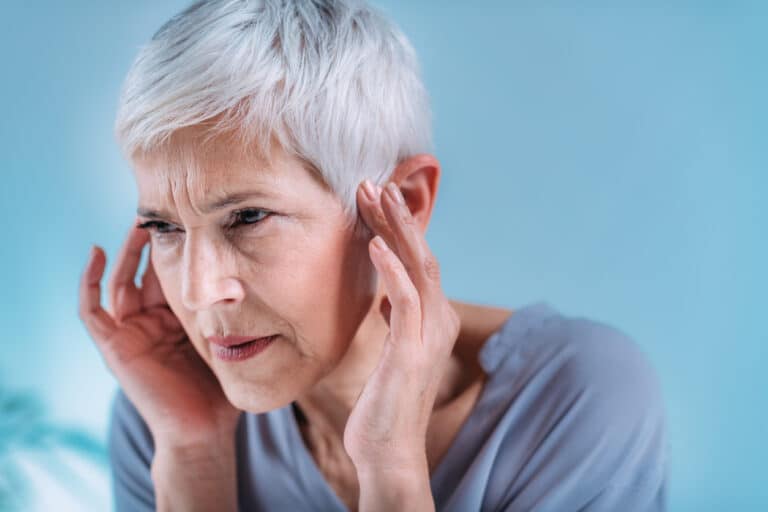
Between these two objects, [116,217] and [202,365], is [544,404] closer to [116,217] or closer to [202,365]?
[202,365]

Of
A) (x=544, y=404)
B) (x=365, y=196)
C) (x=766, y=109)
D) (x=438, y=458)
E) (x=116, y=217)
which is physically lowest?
(x=438, y=458)

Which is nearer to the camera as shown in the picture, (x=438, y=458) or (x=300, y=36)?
(x=300, y=36)

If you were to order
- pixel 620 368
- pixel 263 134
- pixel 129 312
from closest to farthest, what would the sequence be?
pixel 263 134 < pixel 620 368 < pixel 129 312

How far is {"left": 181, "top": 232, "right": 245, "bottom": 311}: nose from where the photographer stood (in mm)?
833

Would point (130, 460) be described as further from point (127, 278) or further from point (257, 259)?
point (257, 259)

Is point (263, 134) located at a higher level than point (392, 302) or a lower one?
higher

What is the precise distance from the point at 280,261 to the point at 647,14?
55 cm

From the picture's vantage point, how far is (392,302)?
2.69 feet

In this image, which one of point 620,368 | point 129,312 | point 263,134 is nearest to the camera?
point 263,134

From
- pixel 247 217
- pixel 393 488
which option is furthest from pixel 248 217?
pixel 393 488

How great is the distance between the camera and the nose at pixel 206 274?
2.73ft

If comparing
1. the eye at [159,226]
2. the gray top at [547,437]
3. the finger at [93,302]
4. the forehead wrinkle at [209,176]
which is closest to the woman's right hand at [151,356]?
the finger at [93,302]

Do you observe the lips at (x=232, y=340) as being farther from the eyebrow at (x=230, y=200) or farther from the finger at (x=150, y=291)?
the finger at (x=150, y=291)

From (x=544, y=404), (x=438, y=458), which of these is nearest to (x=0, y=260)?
(x=438, y=458)
